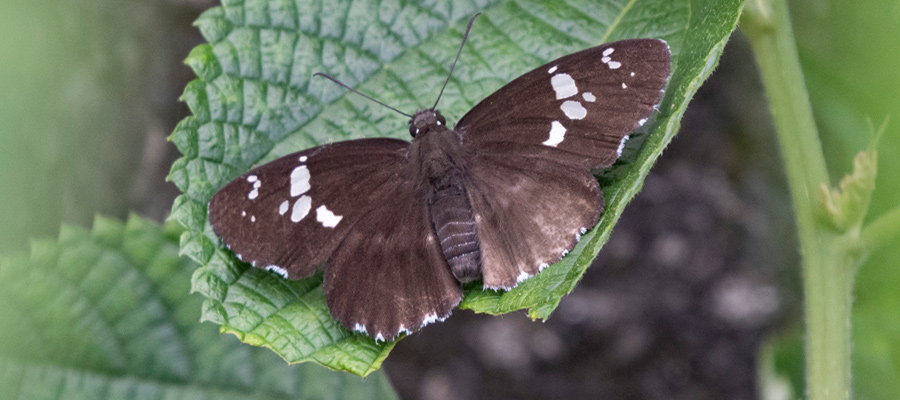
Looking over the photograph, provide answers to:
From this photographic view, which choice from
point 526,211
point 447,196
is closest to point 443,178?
point 447,196

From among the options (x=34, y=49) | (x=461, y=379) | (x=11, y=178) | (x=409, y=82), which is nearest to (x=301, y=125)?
(x=409, y=82)

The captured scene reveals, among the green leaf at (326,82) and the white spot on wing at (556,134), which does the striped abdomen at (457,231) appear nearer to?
the green leaf at (326,82)

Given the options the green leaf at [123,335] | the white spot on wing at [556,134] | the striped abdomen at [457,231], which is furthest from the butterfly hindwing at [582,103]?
the green leaf at [123,335]

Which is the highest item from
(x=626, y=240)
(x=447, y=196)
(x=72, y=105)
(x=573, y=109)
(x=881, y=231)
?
(x=72, y=105)

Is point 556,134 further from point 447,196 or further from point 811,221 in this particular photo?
point 811,221

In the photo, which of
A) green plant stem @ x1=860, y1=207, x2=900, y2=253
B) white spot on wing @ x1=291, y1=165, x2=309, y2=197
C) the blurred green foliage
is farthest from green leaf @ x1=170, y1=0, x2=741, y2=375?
green plant stem @ x1=860, y1=207, x2=900, y2=253

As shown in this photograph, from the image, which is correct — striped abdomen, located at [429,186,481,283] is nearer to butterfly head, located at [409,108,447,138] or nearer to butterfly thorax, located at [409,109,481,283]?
butterfly thorax, located at [409,109,481,283]
